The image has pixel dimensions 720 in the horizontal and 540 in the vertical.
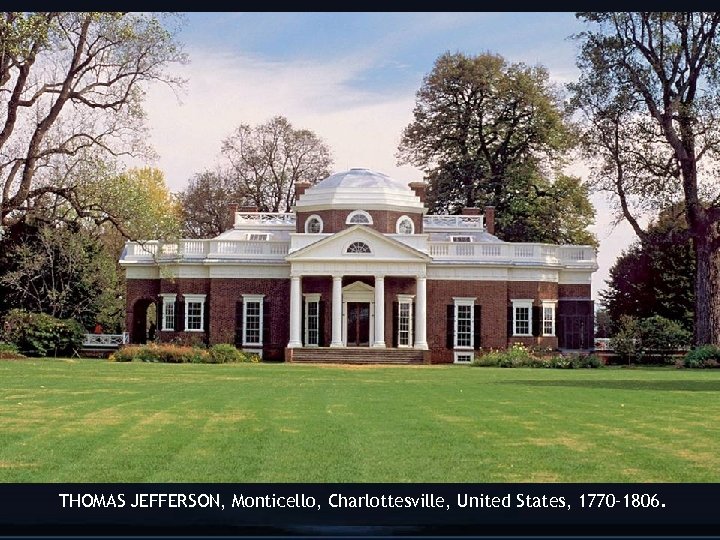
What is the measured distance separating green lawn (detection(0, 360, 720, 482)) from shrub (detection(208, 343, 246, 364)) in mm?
18614

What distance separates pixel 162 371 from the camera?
35.1 metres

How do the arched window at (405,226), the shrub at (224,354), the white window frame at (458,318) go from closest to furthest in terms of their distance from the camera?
1. the shrub at (224,354)
2. the white window frame at (458,318)
3. the arched window at (405,226)

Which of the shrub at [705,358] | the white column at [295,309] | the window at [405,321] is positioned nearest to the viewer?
the shrub at [705,358]

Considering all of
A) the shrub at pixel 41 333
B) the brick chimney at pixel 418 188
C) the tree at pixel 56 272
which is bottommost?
the shrub at pixel 41 333

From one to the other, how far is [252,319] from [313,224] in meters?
5.44

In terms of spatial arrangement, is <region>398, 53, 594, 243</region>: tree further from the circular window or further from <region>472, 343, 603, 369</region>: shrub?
<region>472, 343, 603, 369</region>: shrub

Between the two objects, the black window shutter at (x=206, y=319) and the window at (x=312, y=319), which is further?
the window at (x=312, y=319)

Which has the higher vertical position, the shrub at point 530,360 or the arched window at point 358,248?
the arched window at point 358,248

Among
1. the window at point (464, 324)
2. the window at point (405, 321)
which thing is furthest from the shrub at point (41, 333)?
the window at point (464, 324)

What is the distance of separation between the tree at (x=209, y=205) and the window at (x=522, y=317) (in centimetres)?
2727

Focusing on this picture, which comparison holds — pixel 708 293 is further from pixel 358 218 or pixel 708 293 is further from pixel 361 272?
pixel 358 218

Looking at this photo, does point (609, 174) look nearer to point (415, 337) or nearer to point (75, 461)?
point (415, 337)

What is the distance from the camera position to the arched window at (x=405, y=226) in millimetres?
53375

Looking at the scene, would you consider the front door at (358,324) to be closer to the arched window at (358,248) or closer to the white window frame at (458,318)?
the arched window at (358,248)
